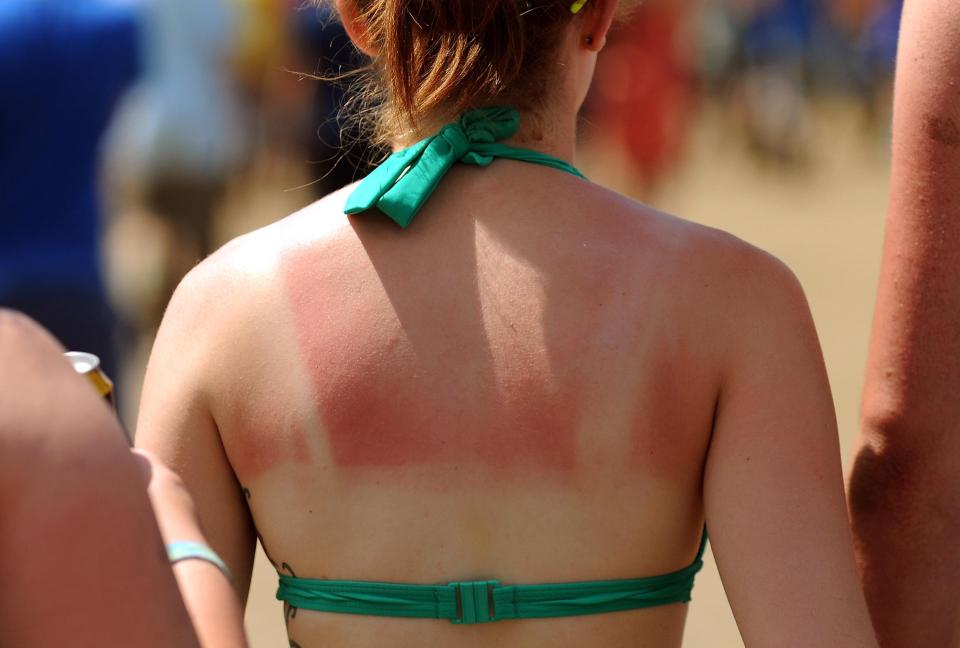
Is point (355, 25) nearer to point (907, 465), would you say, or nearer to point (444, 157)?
point (444, 157)

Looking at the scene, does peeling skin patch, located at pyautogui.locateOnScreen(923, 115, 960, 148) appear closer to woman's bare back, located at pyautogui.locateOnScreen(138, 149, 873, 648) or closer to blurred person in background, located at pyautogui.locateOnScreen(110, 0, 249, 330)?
woman's bare back, located at pyautogui.locateOnScreen(138, 149, 873, 648)

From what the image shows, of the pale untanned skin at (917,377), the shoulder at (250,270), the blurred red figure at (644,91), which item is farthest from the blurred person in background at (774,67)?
the shoulder at (250,270)

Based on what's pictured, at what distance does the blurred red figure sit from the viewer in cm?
1089

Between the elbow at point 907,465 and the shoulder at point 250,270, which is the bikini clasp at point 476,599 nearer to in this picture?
the shoulder at point 250,270

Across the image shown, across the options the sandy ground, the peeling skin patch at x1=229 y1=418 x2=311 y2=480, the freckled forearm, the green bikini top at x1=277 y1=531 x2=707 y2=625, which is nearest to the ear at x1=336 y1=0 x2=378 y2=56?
the peeling skin patch at x1=229 y1=418 x2=311 y2=480

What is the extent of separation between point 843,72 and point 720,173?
101 inches

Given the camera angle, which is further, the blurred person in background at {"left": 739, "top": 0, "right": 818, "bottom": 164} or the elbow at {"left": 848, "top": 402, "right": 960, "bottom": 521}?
the blurred person in background at {"left": 739, "top": 0, "right": 818, "bottom": 164}

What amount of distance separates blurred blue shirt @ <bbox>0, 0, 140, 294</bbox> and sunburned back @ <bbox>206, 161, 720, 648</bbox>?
2667mm

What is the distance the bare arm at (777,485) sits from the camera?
1.58 m

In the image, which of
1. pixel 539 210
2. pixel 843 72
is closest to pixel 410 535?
pixel 539 210

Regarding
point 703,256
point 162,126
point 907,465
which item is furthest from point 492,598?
point 162,126

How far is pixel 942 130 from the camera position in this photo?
1.85m

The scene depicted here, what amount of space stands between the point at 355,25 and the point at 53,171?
266 cm

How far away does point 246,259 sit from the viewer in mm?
1712
